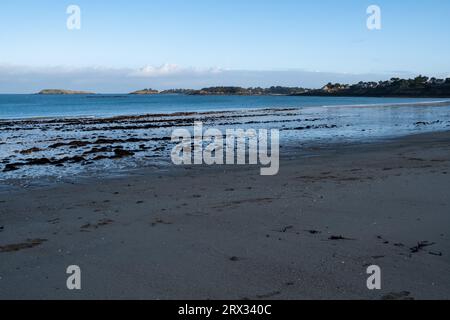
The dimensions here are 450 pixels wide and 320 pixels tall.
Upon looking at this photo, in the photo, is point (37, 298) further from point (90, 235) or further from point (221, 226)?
point (221, 226)

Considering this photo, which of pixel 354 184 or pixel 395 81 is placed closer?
pixel 354 184

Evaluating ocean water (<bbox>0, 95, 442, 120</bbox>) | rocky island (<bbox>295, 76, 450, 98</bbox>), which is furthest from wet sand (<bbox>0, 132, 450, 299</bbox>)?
rocky island (<bbox>295, 76, 450, 98</bbox>)

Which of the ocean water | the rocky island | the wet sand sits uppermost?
the rocky island

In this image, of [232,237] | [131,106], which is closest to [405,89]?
[131,106]

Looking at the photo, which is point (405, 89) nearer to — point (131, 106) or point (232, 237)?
point (131, 106)

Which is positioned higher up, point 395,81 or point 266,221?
point 395,81

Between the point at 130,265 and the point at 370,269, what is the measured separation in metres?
2.55

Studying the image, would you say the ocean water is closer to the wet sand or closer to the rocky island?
the rocky island

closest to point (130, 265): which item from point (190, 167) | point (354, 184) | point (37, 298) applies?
point (37, 298)

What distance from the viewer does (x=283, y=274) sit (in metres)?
4.57

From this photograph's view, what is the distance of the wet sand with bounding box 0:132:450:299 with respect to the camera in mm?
4336

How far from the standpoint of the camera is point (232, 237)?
5.79 metres

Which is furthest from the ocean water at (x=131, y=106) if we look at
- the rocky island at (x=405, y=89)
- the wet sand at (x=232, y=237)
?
the wet sand at (x=232, y=237)

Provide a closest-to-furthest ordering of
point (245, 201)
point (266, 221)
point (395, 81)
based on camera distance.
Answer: point (266, 221) < point (245, 201) < point (395, 81)
